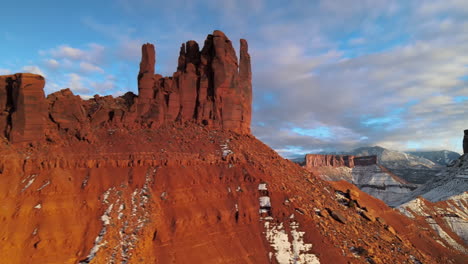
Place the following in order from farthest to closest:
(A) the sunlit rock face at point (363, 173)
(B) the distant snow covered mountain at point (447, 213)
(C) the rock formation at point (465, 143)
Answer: (A) the sunlit rock face at point (363, 173)
(C) the rock formation at point (465, 143)
(B) the distant snow covered mountain at point (447, 213)

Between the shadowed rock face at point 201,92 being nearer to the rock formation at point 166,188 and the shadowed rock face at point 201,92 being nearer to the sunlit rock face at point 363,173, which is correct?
the rock formation at point 166,188

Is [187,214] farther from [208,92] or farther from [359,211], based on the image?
[359,211]

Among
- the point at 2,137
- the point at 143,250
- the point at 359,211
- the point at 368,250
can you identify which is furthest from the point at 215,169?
the point at 2,137

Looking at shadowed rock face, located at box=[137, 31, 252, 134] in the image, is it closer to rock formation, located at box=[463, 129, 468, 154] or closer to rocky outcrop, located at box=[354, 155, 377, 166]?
rock formation, located at box=[463, 129, 468, 154]

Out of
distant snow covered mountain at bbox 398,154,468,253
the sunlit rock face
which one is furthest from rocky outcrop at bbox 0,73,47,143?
the sunlit rock face


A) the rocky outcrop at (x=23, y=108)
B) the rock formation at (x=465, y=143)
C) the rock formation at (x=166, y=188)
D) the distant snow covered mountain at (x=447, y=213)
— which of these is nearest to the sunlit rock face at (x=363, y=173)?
the rock formation at (x=465, y=143)

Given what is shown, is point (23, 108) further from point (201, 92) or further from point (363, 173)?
point (363, 173)
